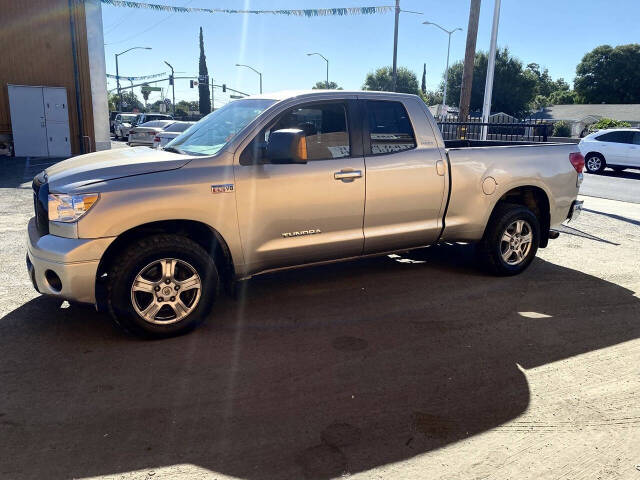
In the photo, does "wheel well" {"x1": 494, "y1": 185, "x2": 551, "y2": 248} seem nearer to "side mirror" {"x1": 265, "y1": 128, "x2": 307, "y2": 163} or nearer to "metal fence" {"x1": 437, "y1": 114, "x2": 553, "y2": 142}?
"metal fence" {"x1": 437, "y1": 114, "x2": 553, "y2": 142}

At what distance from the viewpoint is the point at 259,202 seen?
430 centimetres

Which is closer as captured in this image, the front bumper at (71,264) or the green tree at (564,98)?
the front bumper at (71,264)

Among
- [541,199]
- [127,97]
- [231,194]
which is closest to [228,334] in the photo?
[231,194]

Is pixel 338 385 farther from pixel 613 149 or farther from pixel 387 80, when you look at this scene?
pixel 387 80

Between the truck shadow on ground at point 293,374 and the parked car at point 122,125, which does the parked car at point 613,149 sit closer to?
the truck shadow on ground at point 293,374

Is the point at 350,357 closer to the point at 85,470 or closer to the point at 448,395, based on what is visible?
the point at 448,395

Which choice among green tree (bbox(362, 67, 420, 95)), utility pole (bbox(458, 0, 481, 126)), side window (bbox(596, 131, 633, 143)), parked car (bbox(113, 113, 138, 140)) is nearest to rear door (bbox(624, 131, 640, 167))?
side window (bbox(596, 131, 633, 143))

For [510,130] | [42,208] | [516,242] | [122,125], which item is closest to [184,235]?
[42,208]

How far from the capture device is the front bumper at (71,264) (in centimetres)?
376

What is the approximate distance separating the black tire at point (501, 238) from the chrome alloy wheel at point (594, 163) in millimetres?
15617

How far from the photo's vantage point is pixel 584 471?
267 cm

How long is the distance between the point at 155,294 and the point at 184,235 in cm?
53

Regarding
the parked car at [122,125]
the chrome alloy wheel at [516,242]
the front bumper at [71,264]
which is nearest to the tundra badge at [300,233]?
the front bumper at [71,264]

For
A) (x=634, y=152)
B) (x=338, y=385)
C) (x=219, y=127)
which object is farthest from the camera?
(x=634, y=152)
